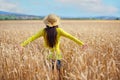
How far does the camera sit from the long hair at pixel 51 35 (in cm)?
457

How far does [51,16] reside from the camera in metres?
4.52

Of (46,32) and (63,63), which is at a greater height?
(46,32)

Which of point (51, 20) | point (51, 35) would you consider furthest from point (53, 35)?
point (51, 20)

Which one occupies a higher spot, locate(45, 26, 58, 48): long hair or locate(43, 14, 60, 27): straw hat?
locate(43, 14, 60, 27): straw hat

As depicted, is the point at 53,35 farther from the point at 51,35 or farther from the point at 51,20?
the point at 51,20

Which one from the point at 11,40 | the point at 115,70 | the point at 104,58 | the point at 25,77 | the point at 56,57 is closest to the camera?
the point at 115,70

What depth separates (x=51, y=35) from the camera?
4.58m

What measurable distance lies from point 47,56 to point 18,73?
54 centimetres

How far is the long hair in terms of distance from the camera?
4.57 metres

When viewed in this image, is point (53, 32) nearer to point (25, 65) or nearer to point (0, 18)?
point (25, 65)

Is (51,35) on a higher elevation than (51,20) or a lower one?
lower

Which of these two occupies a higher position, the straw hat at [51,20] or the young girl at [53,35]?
the straw hat at [51,20]

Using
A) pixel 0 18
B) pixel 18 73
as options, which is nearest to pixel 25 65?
pixel 18 73

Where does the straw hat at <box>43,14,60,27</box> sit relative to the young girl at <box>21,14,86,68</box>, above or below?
above
